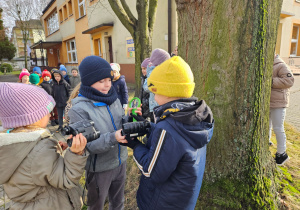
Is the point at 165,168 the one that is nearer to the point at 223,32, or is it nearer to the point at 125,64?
the point at 223,32

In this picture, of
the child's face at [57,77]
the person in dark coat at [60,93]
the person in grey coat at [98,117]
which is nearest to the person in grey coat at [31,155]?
the person in grey coat at [98,117]

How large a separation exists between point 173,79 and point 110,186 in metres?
1.37

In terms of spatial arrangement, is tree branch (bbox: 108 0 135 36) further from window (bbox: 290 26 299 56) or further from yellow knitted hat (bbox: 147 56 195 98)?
window (bbox: 290 26 299 56)

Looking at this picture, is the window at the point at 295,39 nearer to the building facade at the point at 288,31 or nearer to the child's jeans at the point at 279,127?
the building facade at the point at 288,31

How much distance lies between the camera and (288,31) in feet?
46.6

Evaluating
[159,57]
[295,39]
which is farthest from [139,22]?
[295,39]

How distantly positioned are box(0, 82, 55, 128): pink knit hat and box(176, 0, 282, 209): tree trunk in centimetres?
154

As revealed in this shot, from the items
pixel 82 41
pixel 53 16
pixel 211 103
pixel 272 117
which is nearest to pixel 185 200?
pixel 211 103

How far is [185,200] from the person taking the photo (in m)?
1.35

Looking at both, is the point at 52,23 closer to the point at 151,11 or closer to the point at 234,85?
the point at 151,11

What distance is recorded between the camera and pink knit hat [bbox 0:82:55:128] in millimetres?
1165

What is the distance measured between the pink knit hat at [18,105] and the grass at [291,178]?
2.63 m

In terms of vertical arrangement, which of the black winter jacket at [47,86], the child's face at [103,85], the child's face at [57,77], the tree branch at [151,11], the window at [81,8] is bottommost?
the black winter jacket at [47,86]

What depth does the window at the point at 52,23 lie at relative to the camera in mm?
23788
